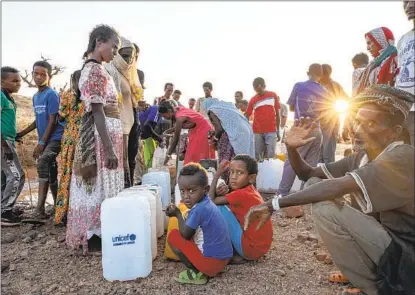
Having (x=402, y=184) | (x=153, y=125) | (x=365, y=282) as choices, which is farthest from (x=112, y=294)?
(x=153, y=125)

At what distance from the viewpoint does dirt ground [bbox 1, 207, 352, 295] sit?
264 cm

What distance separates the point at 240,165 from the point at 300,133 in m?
0.72

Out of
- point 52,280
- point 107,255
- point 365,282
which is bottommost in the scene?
point 52,280

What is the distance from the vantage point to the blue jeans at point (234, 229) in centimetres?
300

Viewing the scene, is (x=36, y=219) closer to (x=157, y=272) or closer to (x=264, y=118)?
(x=157, y=272)

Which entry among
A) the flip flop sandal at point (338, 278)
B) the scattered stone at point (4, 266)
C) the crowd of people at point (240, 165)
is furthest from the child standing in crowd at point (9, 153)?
the flip flop sandal at point (338, 278)

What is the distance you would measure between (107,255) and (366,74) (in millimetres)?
2811

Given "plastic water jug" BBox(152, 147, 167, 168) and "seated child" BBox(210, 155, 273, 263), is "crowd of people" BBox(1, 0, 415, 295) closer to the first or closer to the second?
"seated child" BBox(210, 155, 273, 263)

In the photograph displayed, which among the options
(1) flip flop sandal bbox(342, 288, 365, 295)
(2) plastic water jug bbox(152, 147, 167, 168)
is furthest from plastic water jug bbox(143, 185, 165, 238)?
(2) plastic water jug bbox(152, 147, 167, 168)

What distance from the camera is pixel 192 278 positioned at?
2.71 meters

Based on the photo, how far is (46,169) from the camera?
4.10 m

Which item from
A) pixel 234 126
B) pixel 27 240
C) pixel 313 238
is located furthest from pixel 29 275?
pixel 234 126

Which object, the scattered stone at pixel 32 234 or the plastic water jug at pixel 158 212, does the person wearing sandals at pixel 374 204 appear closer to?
the plastic water jug at pixel 158 212

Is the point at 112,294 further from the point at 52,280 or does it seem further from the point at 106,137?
the point at 106,137
